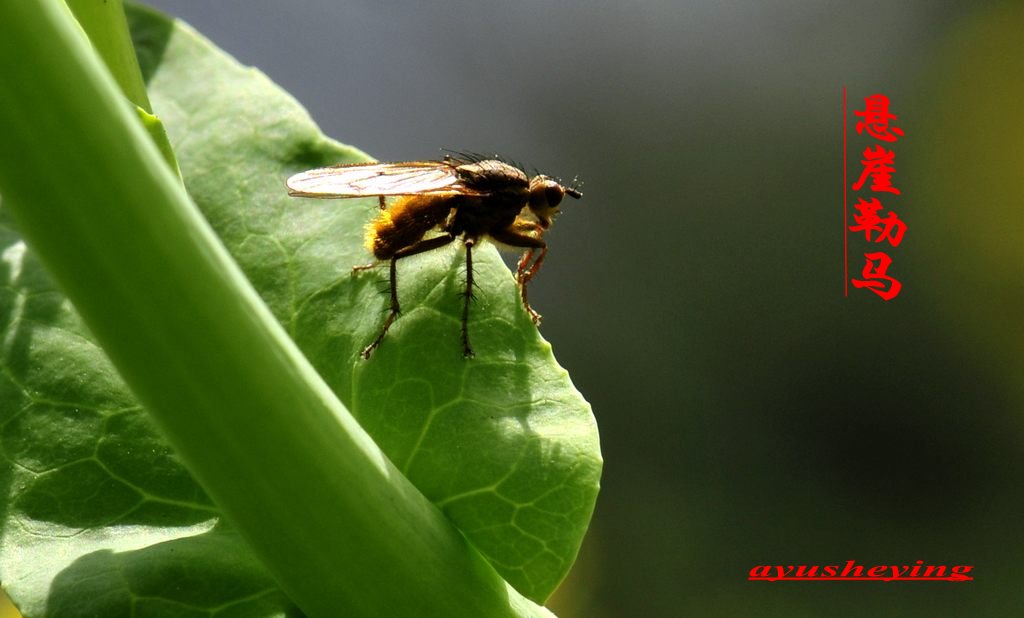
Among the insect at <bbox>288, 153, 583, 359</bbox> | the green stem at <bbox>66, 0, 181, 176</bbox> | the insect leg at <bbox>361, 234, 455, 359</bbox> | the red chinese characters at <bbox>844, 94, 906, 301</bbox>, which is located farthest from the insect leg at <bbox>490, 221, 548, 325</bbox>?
the red chinese characters at <bbox>844, 94, 906, 301</bbox>

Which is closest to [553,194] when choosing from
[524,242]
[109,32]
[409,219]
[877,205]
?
[524,242]

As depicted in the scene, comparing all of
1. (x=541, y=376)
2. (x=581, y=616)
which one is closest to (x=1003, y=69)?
(x=581, y=616)

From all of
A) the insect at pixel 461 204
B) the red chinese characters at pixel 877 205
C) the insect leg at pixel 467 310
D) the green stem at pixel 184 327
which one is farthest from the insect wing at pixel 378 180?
the red chinese characters at pixel 877 205

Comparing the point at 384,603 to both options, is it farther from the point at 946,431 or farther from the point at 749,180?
the point at 749,180

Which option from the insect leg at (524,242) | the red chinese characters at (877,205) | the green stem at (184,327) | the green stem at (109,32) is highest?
the green stem at (109,32)

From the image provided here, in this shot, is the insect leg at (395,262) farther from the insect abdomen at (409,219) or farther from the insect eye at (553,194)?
the insect eye at (553,194)

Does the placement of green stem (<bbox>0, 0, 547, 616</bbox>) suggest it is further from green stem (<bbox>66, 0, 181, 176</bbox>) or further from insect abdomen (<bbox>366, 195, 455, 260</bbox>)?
insect abdomen (<bbox>366, 195, 455, 260</bbox>)
